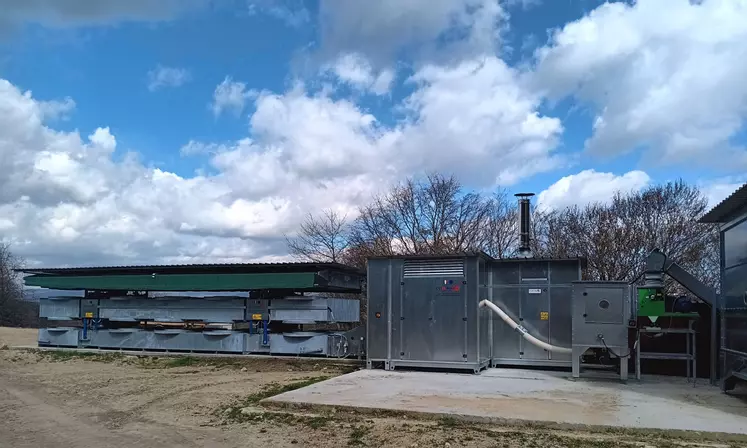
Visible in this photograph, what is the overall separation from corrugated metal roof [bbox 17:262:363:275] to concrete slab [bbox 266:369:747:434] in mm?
4686

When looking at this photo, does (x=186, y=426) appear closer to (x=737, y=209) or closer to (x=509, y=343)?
(x=509, y=343)

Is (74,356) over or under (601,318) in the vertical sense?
under

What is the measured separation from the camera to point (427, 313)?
13273 mm

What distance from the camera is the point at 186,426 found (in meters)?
8.52

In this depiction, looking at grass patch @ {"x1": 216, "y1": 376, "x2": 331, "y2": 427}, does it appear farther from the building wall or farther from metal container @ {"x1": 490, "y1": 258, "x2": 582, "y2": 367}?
the building wall

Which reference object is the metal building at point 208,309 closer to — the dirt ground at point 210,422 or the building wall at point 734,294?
the dirt ground at point 210,422

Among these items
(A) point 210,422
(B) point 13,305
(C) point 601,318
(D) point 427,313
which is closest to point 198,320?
(D) point 427,313

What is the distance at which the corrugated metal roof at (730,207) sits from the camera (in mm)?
9719

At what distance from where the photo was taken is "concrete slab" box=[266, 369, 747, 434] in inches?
316

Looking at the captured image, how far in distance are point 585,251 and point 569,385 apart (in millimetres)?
20392

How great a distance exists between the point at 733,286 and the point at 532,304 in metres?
4.27

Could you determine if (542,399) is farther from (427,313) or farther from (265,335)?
(265,335)

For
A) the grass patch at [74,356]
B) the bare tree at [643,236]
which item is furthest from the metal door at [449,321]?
the bare tree at [643,236]

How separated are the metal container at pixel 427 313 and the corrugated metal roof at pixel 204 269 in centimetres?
319
